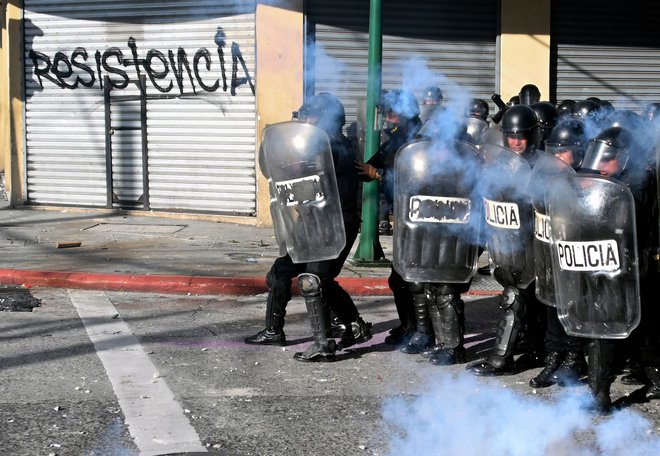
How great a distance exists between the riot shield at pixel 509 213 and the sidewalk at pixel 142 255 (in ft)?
10.3

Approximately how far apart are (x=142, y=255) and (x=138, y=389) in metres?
5.02

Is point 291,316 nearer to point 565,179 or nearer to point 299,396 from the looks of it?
→ point 299,396

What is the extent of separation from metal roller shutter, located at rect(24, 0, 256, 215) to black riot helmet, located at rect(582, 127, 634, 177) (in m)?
8.46

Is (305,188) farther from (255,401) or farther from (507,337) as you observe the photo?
(507,337)

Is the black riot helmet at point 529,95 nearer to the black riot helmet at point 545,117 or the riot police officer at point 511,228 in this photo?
the black riot helmet at point 545,117

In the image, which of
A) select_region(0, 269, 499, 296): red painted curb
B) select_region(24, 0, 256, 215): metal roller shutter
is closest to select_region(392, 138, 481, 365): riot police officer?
select_region(0, 269, 499, 296): red painted curb

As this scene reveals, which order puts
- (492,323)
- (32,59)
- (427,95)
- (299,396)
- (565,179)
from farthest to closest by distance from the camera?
1. (32,59)
2. (492,323)
3. (427,95)
4. (299,396)
5. (565,179)

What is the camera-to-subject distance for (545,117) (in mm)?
7680

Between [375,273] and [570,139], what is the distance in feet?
13.5

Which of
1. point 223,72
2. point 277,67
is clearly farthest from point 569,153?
A: point 223,72

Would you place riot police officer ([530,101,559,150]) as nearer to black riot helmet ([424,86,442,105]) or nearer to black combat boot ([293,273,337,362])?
black riot helmet ([424,86,442,105])

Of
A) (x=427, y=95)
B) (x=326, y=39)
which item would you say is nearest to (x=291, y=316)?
(x=427, y=95)

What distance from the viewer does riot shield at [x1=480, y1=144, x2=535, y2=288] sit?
6363mm

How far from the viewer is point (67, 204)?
14641 mm
